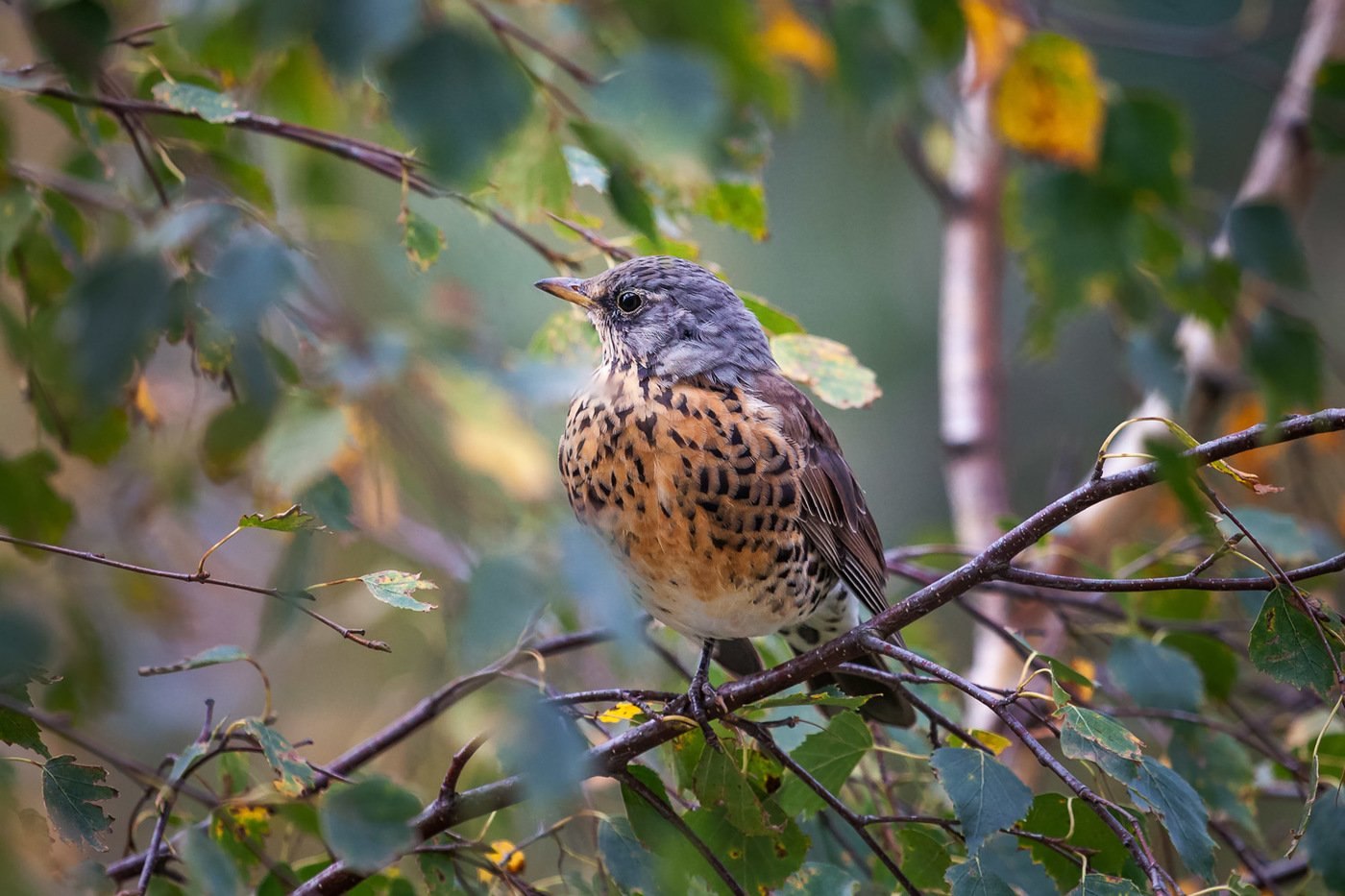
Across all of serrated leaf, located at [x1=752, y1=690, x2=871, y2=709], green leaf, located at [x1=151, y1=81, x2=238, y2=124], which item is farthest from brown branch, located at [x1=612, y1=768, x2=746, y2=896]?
green leaf, located at [x1=151, y1=81, x2=238, y2=124]

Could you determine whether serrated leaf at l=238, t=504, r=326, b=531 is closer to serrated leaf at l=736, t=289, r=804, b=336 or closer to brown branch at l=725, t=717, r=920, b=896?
brown branch at l=725, t=717, r=920, b=896

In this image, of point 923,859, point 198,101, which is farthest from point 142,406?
point 923,859

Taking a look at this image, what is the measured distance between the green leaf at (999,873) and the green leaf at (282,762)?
3.35 feet

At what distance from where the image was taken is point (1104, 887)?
1764mm

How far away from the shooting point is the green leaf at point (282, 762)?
5.99ft

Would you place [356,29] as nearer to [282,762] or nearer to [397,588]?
[397,588]

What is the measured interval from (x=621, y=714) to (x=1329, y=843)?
1140 mm

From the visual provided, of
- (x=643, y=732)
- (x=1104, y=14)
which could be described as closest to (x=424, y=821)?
(x=643, y=732)

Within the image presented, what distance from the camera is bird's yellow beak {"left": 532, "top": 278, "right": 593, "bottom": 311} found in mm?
2844

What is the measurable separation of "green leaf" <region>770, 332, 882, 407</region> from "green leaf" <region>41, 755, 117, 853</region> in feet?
4.99

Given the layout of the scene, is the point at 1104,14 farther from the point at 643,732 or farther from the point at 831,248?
the point at 643,732

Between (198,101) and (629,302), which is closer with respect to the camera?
(198,101)

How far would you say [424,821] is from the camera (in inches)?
78.5

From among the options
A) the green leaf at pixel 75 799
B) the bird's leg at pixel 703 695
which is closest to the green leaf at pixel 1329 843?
the bird's leg at pixel 703 695
